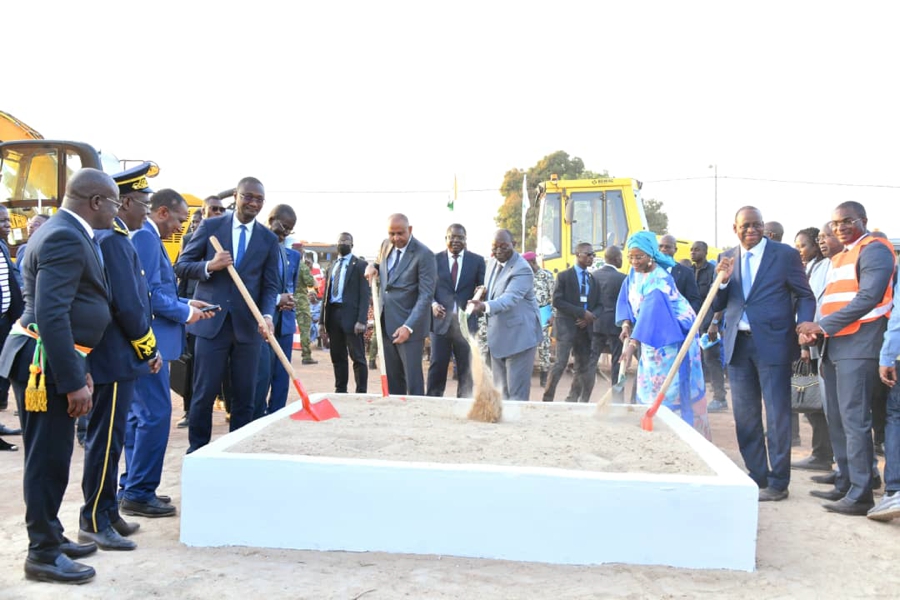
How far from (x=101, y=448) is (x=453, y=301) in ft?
13.4

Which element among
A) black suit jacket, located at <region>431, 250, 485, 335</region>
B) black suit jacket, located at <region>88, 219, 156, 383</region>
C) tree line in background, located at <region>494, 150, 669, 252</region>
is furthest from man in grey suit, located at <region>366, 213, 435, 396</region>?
tree line in background, located at <region>494, 150, 669, 252</region>

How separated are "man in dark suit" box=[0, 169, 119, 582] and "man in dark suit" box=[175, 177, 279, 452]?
56.3 inches

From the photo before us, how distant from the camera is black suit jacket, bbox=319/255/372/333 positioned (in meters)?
7.83

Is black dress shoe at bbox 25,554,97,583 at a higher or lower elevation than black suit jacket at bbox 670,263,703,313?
lower

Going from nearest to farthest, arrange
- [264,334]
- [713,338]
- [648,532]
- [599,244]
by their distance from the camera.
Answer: [648,532]
[264,334]
[713,338]
[599,244]

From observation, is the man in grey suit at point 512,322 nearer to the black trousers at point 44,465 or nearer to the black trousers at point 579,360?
the black trousers at point 579,360

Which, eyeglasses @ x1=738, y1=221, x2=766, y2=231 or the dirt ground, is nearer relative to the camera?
the dirt ground

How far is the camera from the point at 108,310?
349 cm

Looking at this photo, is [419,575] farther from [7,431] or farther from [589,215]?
[589,215]

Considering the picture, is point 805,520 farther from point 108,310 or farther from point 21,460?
point 21,460

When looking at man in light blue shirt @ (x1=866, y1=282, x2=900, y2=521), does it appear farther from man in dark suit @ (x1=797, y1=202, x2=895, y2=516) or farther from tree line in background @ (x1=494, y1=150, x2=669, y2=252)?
tree line in background @ (x1=494, y1=150, x2=669, y2=252)

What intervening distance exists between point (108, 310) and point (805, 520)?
406cm

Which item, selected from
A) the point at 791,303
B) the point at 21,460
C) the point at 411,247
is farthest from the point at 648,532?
the point at 21,460

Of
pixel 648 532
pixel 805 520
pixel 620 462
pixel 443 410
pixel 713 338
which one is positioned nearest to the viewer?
pixel 648 532
